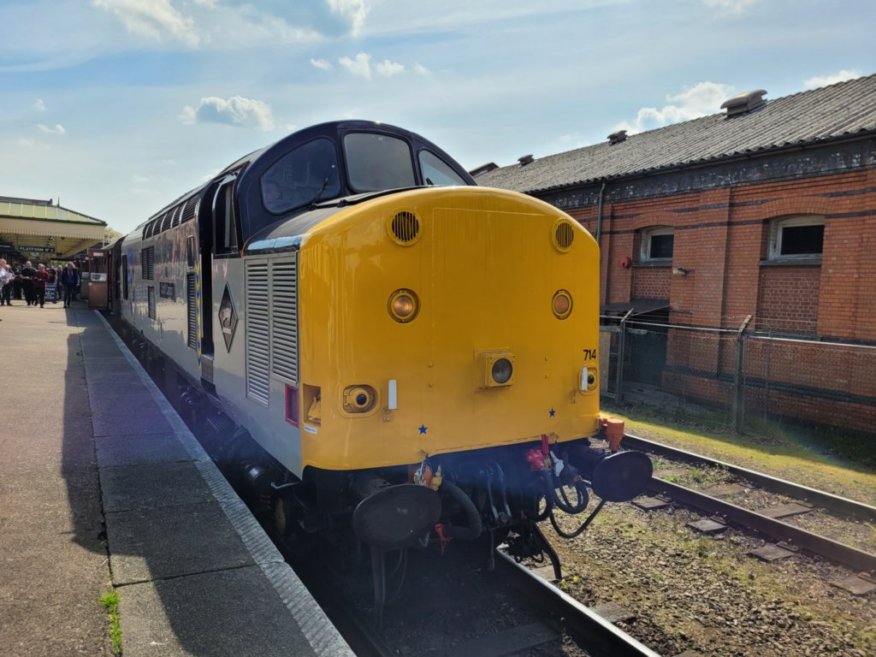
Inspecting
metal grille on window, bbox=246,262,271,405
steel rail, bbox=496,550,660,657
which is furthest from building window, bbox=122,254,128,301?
steel rail, bbox=496,550,660,657

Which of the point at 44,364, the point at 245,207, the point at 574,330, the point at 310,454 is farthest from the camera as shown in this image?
the point at 44,364

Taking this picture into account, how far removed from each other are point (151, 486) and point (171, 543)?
1.18 metres

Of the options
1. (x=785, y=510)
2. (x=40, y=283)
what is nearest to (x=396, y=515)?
(x=785, y=510)

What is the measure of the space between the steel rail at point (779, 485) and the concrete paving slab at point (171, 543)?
5353 millimetres

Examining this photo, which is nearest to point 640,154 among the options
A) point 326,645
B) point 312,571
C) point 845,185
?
point 845,185

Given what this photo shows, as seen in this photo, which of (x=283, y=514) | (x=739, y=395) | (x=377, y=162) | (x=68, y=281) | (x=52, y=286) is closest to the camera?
(x=283, y=514)

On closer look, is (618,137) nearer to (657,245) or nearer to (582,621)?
(657,245)

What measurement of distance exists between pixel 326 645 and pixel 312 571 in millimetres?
1551

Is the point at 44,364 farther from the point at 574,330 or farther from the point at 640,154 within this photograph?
the point at 640,154

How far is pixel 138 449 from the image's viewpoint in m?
6.17

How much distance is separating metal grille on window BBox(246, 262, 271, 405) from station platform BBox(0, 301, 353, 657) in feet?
3.21

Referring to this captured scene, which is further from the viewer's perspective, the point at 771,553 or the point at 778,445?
the point at 778,445

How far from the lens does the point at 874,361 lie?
9125mm

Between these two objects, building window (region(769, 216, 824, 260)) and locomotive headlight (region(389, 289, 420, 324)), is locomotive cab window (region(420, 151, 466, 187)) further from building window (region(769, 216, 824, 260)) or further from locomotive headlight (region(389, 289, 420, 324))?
building window (region(769, 216, 824, 260))
